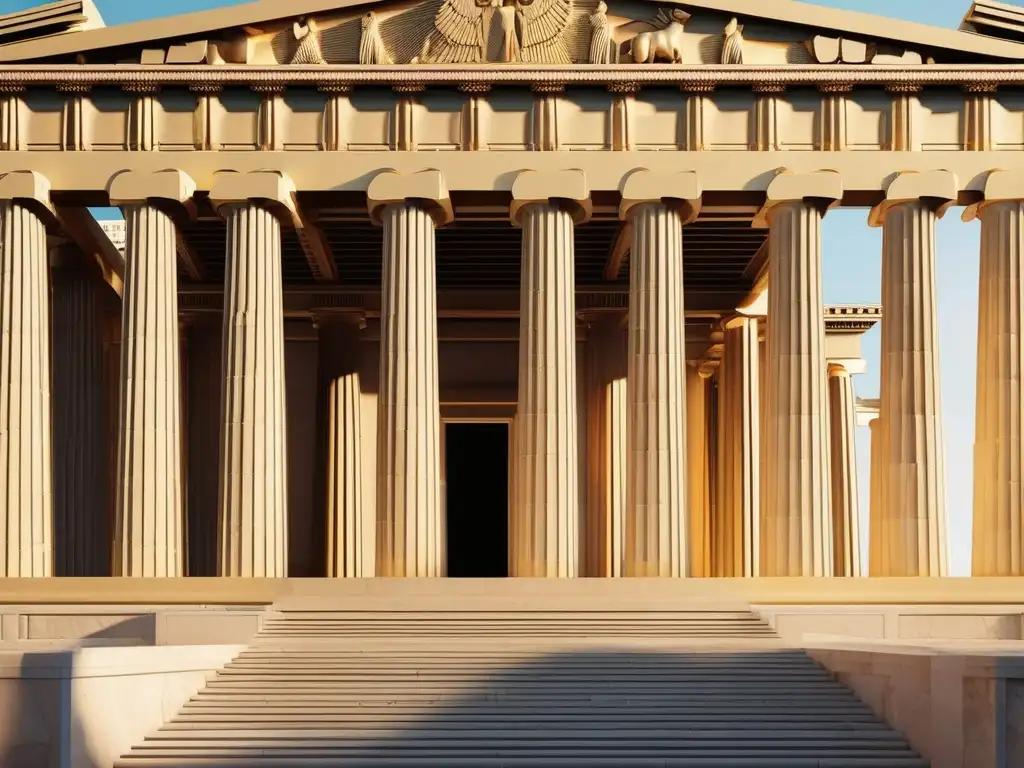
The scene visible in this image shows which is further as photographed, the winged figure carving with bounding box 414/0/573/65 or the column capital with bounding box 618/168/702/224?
the winged figure carving with bounding box 414/0/573/65

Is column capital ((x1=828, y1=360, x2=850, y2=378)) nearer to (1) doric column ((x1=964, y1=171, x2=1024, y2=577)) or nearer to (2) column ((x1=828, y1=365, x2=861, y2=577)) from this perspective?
(2) column ((x1=828, y1=365, x2=861, y2=577))

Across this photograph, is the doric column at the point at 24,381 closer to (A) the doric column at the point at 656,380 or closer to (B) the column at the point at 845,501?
(A) the doric column at the point at 656,380

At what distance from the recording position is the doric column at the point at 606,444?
185 feet

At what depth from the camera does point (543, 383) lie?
145ft

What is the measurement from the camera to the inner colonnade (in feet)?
143

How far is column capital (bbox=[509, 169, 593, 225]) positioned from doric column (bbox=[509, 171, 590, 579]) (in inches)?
1.2

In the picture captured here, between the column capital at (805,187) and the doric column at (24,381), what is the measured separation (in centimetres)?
2273

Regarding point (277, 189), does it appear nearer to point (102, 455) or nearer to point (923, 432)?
point (102, 455)

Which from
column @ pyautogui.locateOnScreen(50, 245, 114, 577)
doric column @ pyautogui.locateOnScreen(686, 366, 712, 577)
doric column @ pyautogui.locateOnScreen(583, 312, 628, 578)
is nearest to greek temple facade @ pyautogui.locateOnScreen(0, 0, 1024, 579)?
column @ pyautogui.locateOnScreen(50, 245, 114, 577)

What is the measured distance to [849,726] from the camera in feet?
97.2

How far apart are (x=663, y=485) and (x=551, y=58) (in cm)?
1396

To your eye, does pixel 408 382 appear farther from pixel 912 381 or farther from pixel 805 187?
pixel 912 381

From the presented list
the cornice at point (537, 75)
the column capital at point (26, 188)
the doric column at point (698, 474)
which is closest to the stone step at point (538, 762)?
the column capital at point (26, 188)

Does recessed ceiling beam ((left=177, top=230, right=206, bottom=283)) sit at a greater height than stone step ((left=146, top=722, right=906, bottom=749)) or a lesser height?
greater
